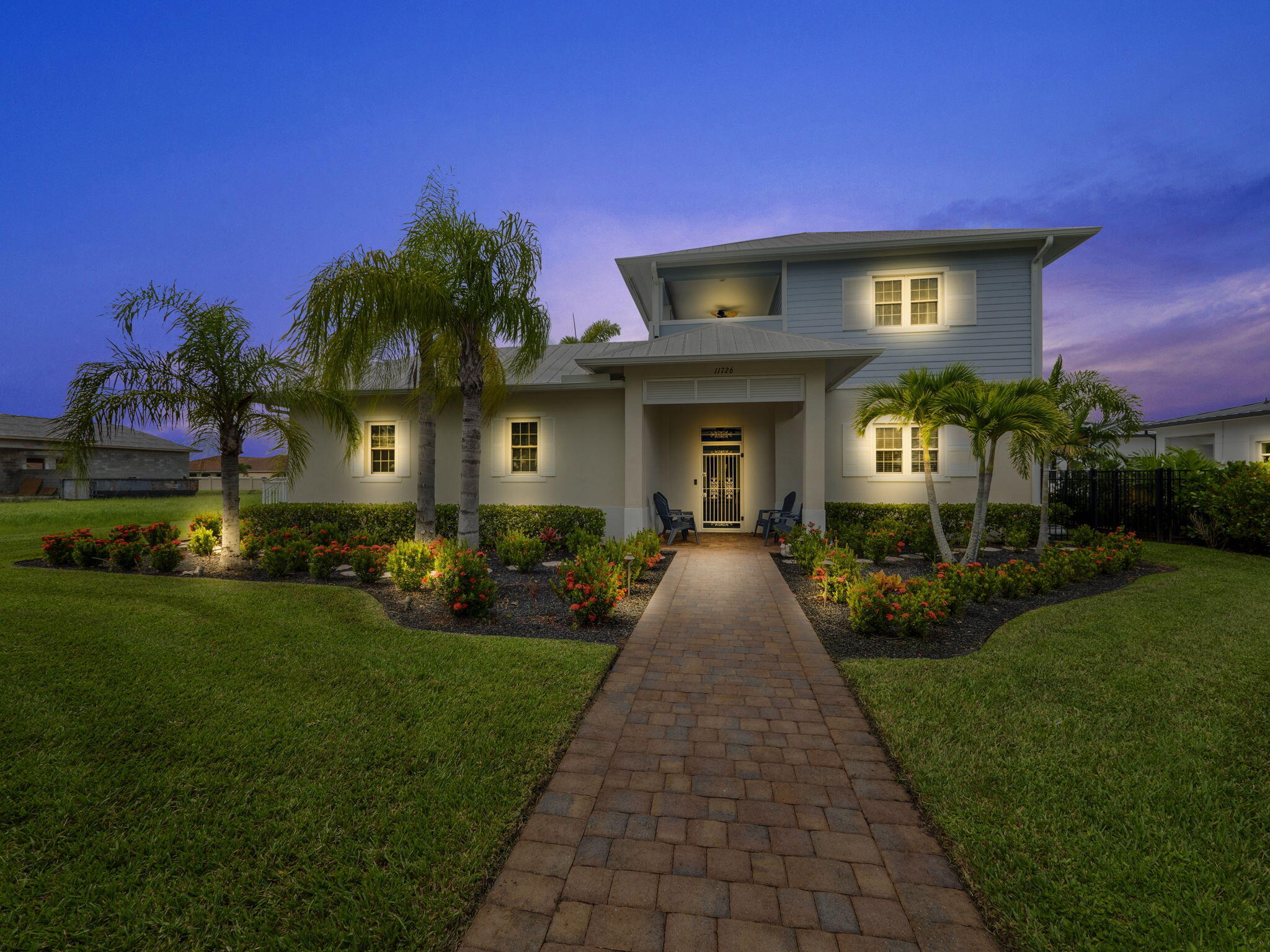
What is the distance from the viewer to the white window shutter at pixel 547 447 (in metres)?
12.0

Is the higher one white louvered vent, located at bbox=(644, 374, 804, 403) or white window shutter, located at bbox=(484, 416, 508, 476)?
white louvered vent, located at bbox=(644, 374, 804, 403)

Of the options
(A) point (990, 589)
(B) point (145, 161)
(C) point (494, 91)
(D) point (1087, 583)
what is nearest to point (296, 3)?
(C) point (494, 91)

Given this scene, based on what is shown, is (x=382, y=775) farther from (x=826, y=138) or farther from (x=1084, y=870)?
(x=826, y=138)

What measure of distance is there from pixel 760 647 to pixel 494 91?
2177 cm

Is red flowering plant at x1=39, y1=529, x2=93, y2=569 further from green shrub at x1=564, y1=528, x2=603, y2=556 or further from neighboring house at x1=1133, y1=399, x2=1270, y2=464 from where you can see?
neighboring house at x1=1133, y1=399, x2=1270, y2=464

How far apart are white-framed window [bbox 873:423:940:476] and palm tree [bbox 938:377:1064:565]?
361cm

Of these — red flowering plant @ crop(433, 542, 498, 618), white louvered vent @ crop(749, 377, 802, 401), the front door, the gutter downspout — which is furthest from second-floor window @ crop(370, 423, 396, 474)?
the gutter downspout

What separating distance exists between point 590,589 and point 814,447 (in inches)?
233

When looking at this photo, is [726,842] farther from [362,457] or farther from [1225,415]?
[1225,415]

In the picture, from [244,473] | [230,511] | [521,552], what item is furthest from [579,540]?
[244,473]

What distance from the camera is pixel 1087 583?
24.9 feet

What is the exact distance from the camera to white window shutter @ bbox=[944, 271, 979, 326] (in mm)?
12055

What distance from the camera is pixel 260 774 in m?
2.79

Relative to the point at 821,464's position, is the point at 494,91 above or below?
above
